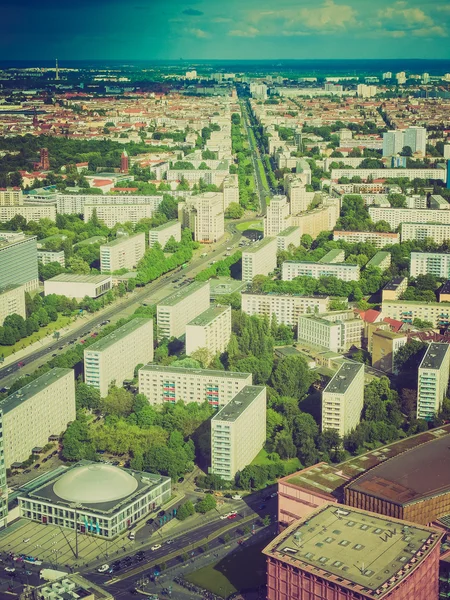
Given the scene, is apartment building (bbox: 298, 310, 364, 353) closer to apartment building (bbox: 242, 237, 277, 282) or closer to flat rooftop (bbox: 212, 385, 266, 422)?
flat rooftop (bbox: 212, 385, 266, 422)

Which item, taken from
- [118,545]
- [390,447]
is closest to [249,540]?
[118,545]

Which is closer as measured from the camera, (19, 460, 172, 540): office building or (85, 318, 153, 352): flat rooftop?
(19, 460, 172, 540): office building

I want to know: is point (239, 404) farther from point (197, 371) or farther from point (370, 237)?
point (370, 237)

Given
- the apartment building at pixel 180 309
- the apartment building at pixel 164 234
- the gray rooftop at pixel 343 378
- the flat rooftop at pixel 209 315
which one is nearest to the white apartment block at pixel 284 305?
the apartment building at pixel 180 309

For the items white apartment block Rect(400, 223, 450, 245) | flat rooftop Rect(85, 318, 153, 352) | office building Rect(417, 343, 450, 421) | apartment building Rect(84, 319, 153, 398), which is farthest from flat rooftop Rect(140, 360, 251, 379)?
white apartment block Rect(400, 223, 450, 245)

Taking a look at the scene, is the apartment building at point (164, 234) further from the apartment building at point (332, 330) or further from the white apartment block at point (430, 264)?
A: the apartment building at point (332, 330)

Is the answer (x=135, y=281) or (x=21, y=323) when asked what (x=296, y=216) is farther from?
(x=21, y=323)
